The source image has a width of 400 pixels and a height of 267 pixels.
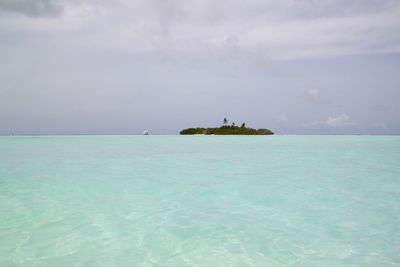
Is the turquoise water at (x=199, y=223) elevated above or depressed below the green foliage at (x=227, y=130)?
below

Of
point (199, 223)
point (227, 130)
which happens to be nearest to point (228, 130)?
point (227, 130)

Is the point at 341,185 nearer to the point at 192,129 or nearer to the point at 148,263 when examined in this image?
the point at 148,263

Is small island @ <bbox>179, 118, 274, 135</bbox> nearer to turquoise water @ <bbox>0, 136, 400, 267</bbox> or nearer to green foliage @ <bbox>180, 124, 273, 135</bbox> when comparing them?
green foliage @ <bbox>180, 124, 273, 135</bbox>

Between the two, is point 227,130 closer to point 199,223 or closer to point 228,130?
point 228,130

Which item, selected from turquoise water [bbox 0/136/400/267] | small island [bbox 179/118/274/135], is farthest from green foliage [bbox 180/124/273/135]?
turquoise water [bbox 0/136/400/267]

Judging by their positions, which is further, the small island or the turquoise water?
the small island

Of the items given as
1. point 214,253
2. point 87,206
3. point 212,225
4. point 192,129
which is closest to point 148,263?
point 214,253

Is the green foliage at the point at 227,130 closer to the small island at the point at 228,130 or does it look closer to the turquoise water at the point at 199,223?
the small island at the point at 228,130

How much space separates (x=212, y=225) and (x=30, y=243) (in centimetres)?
360

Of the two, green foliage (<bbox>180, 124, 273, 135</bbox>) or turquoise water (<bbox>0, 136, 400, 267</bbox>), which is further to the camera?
green foliage (<bbox>180, 124, 273, 135</bbox>)

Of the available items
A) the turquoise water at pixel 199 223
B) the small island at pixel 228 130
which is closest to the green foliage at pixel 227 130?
the small island at pixel 228 130

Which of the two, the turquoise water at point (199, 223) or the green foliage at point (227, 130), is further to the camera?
the green foliage at point (227, 130)

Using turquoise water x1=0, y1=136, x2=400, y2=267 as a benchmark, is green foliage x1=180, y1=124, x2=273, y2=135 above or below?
above

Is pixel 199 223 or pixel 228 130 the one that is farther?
pixel 228 130
